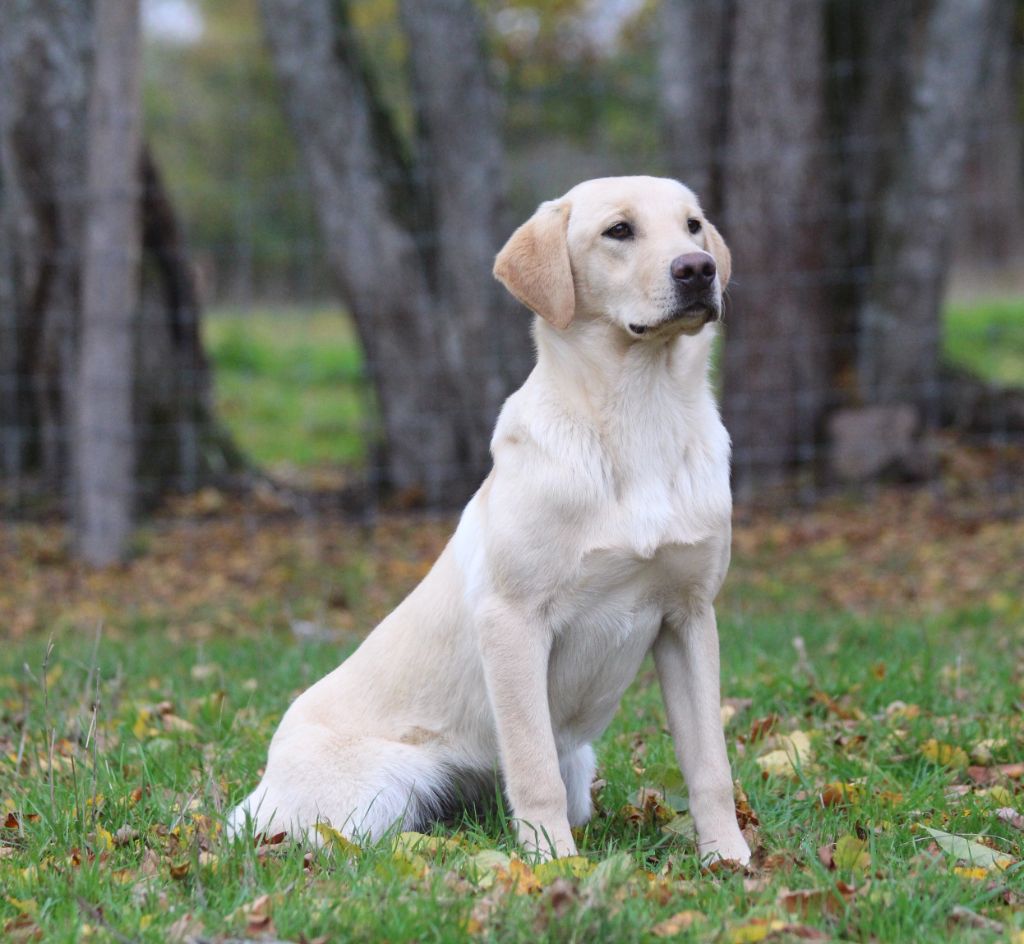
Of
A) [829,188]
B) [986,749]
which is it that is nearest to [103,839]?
[986,749]

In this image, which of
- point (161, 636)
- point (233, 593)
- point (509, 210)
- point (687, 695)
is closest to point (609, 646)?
point (687, 695)

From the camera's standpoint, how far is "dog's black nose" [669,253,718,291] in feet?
9.42

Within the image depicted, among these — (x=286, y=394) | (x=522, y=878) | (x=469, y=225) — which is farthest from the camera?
(x=286, y=394)

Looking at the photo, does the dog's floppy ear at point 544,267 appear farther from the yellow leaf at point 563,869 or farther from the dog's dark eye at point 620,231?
the yellow leaf at point 563,869

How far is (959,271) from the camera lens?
19.5 meters

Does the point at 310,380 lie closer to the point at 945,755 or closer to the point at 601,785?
the point at 601,785

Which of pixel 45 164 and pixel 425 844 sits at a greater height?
pixel 45 164

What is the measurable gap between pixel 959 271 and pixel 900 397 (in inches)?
484

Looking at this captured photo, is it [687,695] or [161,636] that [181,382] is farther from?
[687,695]

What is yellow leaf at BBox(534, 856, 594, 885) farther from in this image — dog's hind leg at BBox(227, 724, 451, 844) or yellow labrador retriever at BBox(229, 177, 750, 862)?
dog's hind leg at BBox(227, 724, 451, 844)

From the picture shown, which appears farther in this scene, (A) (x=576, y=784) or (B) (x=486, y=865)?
(A) (x=576, y=784)

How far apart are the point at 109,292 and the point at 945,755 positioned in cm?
516

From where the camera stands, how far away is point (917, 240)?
26.7ft

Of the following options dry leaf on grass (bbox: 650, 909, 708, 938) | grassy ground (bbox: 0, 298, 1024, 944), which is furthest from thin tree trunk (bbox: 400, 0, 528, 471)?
dry leaf on grass (bbox: 650, 909, 708, 938)
